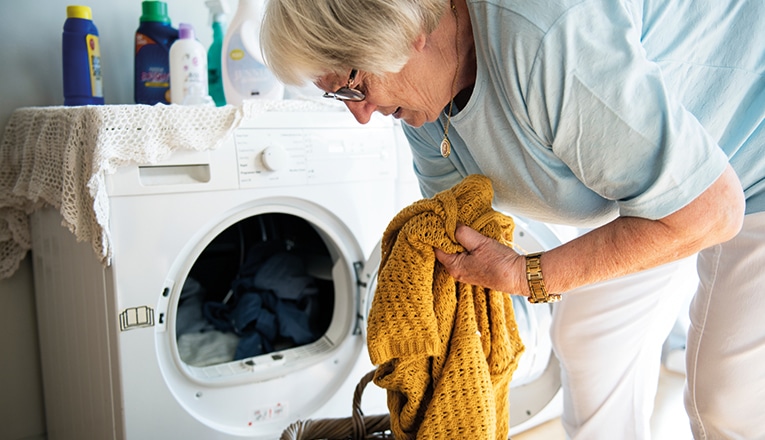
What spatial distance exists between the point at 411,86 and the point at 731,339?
2.04 ft

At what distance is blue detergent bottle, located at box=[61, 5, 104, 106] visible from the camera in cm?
148

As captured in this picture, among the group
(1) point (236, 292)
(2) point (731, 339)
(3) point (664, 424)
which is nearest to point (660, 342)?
(2) point (731, 339)

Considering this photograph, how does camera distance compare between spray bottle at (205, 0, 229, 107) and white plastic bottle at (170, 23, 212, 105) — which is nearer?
white plastic bottle at (170, 23, 212, 105)

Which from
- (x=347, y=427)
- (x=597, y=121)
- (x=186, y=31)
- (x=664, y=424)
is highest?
(x=186, y=31)

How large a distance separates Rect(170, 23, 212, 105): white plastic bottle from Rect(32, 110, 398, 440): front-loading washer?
0.81ft

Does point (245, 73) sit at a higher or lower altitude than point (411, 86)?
higher

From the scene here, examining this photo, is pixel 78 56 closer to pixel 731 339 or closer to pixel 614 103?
pixel 614 103

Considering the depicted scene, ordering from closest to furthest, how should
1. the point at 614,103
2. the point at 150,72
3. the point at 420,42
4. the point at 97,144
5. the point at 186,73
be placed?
the point at 614,103, the point at 420,42, the point at 97,144, the point at 186,73, the point at 150,72

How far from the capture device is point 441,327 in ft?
3.04

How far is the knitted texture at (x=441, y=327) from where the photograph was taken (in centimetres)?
90

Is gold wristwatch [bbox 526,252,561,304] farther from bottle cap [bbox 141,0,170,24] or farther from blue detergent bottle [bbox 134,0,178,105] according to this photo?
bottle cap [bbox 141,0,170,24]

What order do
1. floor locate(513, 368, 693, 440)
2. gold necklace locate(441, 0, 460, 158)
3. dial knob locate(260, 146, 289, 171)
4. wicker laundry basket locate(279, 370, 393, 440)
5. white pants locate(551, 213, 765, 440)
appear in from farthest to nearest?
1. floor locate(513, 368, 693, 440)
2. dial knob locate(260, 146, 289, 171)
3. wicker laundry basket locate(279, 370, 393, 440)
4. white pants locate(551, 213, 765, 440)
5. gold necklace locate(441, 0, 460, 158)

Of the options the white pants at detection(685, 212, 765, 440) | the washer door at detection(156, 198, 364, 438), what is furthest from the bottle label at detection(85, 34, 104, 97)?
A: the white pants at detection(685, 212, 765, 440)

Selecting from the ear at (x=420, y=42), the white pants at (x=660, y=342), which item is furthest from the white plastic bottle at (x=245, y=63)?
the white pants at (x=660, y=342)
